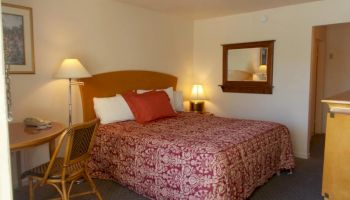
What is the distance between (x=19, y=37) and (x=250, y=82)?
343cm

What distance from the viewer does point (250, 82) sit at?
4.55 metres

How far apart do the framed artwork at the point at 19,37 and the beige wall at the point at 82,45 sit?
67mm

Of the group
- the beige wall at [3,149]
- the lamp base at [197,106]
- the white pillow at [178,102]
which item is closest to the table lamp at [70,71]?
the white pillow at [178,102]

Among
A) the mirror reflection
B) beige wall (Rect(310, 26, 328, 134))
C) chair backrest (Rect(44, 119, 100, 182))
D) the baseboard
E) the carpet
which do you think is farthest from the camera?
beige wall (Rect(310, 26, 328, 134))

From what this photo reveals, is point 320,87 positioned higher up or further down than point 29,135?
higher up

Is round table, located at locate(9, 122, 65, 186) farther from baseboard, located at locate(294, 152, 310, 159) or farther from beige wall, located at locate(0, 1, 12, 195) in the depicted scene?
baseboard, located at locate(294, 152, 310, 159)

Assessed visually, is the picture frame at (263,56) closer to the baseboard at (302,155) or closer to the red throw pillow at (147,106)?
the baseboard at (302,155)

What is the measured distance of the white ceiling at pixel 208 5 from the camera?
384 centimetres

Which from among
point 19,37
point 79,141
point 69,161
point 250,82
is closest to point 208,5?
point 250,82

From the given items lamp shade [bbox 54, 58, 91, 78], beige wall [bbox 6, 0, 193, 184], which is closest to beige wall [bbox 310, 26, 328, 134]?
beige wall [bbox 6, 0, 193, 184]

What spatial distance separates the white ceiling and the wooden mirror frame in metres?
0.56

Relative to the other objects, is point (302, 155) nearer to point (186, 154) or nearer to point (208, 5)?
point (186, 154)

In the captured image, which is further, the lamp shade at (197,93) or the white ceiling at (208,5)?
the lamp shade at (197,93)

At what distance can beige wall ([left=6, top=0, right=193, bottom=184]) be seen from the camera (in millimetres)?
3026
